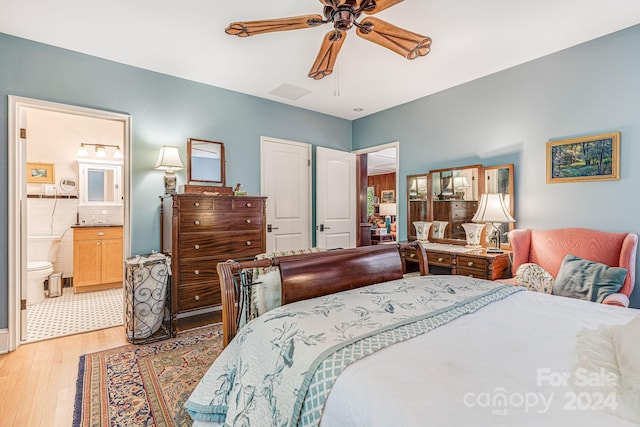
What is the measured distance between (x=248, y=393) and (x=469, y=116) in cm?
369

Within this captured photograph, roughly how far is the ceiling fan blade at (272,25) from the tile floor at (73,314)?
10.5 ft

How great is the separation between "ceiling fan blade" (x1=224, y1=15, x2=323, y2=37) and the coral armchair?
104 inches

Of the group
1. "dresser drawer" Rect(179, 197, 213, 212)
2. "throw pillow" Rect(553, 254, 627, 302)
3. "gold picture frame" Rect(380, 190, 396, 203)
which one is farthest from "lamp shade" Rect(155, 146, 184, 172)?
"gold picture frame" Rect(380, 190, 396, 203)

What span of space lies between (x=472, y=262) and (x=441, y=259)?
34 cm

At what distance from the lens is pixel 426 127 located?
13.4ft

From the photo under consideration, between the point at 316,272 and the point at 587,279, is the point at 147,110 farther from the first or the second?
the point at 587,279

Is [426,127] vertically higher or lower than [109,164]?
higher

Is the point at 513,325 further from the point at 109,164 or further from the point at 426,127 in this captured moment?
the point at 109,164

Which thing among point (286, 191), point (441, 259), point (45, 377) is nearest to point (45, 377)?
point (45, 377)

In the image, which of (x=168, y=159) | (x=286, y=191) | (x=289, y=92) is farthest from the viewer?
(x=286, y=191)

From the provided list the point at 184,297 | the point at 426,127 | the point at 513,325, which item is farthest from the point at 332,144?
the point at 513,325

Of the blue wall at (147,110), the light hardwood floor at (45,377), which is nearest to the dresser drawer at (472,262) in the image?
the blue wall at (147,110)

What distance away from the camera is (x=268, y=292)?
1.65 metres

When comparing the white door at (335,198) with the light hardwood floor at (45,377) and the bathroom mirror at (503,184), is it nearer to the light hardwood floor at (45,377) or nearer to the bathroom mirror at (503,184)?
the bathroom mirror at (503,184)
